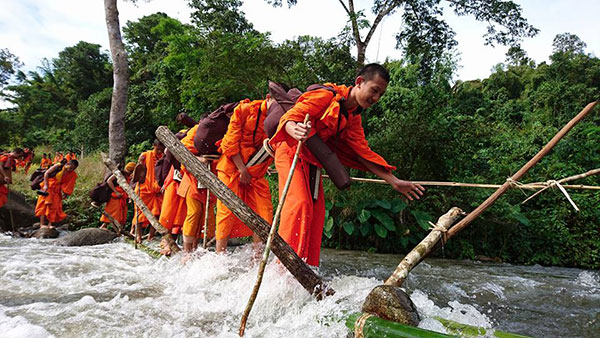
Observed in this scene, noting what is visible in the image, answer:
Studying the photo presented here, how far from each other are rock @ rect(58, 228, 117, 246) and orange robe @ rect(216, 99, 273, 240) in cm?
414

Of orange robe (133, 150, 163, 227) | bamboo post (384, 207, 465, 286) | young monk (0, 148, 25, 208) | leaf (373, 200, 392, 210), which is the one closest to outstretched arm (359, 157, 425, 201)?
bamboo post (384, 207, 465, 286)

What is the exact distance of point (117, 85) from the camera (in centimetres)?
888

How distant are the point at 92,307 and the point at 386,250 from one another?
19.7 ft

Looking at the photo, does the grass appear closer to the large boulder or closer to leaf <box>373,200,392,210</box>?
the large boulder

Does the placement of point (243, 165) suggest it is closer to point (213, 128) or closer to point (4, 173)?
point (213, 128)

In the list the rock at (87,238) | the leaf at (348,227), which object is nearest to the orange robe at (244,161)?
the leaf at (348,227)

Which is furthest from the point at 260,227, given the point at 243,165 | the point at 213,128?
the point at 213,128

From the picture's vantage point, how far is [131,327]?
2.34m

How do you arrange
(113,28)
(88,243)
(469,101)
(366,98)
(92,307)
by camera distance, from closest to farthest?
(92,307) < (366,98) < (88,243) < (113,28) < (469,101)

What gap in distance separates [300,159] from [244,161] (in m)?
1.28

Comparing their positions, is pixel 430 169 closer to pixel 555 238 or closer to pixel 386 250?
pixel 386 250

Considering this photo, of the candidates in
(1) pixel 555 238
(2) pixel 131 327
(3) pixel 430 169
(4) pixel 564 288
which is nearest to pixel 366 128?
(3) pixel 430 169

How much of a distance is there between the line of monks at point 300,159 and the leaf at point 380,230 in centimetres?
359

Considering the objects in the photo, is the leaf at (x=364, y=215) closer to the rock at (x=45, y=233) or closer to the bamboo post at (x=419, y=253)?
the bamboo post at (x=419, y=253)
